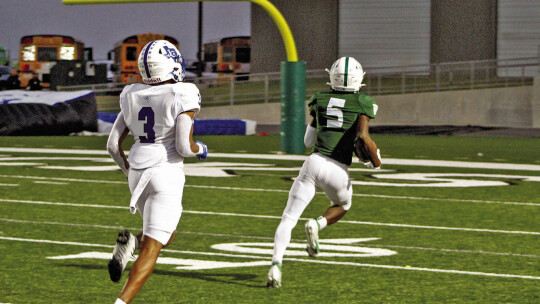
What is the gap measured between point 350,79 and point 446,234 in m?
2.97

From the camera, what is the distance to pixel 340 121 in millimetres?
8234

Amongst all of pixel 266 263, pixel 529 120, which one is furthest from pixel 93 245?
pixel 529 120

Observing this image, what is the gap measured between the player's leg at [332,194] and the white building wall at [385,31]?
3508 centimetres

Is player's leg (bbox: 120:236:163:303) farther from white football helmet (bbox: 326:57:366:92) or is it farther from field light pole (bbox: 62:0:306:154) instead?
field light pole (bbox: 62:0:306:154)

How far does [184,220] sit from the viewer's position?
1158cm

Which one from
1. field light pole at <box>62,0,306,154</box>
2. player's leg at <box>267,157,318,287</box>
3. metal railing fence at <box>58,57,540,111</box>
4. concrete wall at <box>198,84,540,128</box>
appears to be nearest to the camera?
player's leg at <box>267,157,318,287</box>

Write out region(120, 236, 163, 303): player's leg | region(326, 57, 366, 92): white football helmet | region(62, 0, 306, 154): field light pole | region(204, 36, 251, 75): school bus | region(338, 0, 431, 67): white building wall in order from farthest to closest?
1. region(204, 36, 251, 75): school bus
2. region(338, 0, 431, 67): white building wall
3. region(62, 0, 306, 154): field light pole
4. region(326, 57, 366, 92): white football helmet
5. region(120, 236, 163, 303): player's leg

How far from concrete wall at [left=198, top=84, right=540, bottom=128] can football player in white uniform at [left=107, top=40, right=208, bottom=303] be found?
1139 inches

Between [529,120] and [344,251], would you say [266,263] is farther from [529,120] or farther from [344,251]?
[529,120]

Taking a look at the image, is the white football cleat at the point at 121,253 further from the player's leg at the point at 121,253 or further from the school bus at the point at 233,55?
the school bus at the point at 233,55

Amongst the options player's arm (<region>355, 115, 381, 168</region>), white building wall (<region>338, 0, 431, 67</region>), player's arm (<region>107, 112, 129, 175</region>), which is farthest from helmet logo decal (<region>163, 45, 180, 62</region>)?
white building wall (<region>338, 0, 431, 67</region>)

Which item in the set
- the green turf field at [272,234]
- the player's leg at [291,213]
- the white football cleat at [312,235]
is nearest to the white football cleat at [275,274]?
the player's leg at [291,213]

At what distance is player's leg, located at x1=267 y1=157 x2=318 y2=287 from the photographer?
25.0 ft

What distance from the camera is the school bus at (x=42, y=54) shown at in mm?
46303
